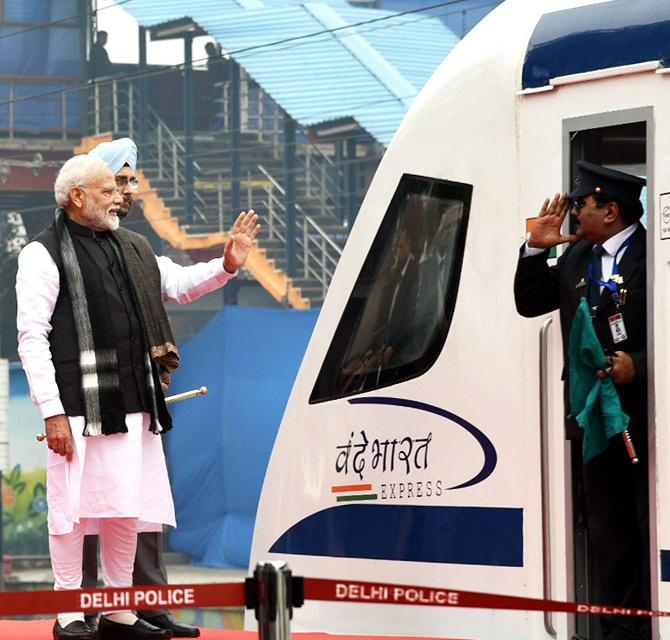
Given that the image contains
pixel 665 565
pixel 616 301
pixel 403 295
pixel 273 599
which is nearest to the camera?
pixel 273 599

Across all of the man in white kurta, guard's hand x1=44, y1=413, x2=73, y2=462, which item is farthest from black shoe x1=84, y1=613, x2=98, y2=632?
guard's hand x1=44, y1=413, x2=73, y2=462

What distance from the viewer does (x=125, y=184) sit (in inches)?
264

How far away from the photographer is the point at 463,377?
6562 millimetres

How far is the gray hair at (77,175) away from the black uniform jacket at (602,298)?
1.52m

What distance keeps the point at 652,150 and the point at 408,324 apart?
132 cm

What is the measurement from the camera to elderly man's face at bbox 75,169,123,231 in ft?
21.1

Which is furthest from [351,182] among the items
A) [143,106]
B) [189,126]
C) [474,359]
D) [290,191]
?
[474,359]

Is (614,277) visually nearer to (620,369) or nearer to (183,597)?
(620,369)

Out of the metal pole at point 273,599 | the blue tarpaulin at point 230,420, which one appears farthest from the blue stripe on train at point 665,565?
the blue tarpaulin at point 230,420

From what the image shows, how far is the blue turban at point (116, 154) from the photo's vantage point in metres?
6.64

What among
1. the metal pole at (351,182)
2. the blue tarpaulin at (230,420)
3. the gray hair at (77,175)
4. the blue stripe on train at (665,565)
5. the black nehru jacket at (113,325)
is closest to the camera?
the blue stripe on train at (665,565)

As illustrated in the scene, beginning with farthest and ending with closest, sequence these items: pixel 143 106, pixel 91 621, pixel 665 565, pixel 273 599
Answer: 1. pixel 143 106
2. pixel 91 621
3. pixel 665 565
4. pixel 273 599

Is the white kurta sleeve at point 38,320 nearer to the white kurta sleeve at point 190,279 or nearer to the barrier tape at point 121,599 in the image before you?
the white kurta sleeve at point 190,279

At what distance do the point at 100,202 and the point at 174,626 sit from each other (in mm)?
1546
